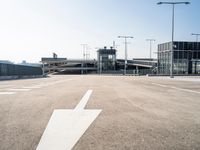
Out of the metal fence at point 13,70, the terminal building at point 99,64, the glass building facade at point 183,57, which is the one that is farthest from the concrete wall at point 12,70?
the terminal building at point 99,64

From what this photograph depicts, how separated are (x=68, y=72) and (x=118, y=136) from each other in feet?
429

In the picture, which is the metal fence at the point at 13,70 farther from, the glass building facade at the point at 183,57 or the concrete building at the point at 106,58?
the concrete building at the point at 106,58

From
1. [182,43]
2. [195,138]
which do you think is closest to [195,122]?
[195,138]

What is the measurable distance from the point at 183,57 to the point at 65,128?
251ft

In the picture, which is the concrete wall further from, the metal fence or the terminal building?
the terminal building

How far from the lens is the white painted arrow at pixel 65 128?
486 centimetres

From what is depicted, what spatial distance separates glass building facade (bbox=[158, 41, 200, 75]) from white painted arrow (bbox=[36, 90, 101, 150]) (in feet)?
235

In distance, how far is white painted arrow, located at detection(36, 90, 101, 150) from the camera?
486 cm

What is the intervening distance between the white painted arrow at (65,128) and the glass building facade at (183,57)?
71.7 metres

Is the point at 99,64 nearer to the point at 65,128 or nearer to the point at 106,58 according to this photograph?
the point at 106,58

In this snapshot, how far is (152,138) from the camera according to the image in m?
5.18

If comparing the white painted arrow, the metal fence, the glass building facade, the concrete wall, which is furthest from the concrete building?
the white painted arrow

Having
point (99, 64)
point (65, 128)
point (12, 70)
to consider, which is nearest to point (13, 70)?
point (12, 70)

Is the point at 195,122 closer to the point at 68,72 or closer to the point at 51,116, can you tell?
the point at 51,116
